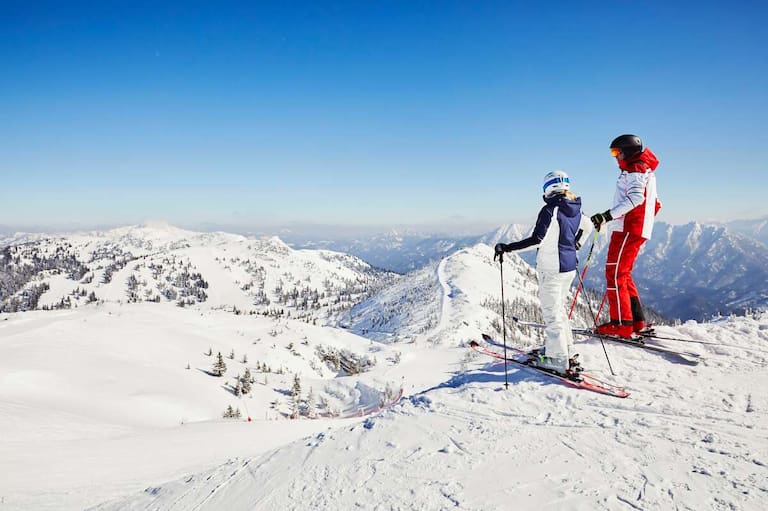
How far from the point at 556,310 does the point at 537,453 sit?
3304mm

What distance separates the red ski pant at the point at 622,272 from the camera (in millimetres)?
9094

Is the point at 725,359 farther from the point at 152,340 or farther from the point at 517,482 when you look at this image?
the point at 152,340

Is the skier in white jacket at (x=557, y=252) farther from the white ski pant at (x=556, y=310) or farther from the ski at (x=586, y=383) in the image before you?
the ski at (x=586, y=383)

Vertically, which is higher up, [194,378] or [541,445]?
[541,445]

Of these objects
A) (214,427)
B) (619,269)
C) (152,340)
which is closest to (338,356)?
(152,340)

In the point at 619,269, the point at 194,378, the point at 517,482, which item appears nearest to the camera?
the point at 517,482

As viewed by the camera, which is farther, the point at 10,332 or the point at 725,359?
the point at 10,332

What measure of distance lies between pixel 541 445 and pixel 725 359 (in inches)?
248

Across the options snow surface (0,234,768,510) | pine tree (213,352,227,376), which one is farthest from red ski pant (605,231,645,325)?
pine tree (213,352,227,376)

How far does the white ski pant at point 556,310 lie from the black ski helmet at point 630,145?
3512 millimetres

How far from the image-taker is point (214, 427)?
17.3 meters

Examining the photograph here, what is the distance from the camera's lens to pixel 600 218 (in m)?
8.38

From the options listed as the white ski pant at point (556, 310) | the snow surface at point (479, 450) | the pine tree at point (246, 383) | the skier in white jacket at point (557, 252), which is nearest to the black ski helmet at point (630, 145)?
the skier in white jacket at point (557, 252)

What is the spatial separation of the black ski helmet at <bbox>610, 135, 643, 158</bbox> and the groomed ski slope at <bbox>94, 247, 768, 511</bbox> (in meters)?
5.02
